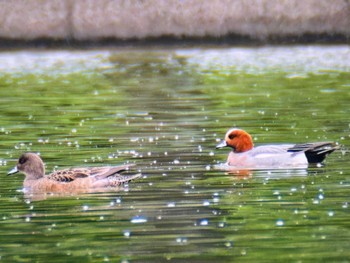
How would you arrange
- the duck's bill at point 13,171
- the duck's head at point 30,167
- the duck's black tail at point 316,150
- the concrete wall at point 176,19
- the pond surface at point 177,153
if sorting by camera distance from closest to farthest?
the pond surface at point 177,153 < the duck's head at point 30,167 < the duck's bill at point 13,171 < the duck's black tail at point 316,150 < the concrete wall at point 176,19

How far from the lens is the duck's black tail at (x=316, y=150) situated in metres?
14.2

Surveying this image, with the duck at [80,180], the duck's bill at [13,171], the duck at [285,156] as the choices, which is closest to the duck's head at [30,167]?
the duck's bill at [13,171]

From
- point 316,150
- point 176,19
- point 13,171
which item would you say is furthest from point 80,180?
point 176,19

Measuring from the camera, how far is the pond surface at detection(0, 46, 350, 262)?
9.77 m

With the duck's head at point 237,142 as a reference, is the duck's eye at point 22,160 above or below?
above

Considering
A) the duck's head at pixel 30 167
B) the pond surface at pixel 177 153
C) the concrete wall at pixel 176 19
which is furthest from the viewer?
the concrete wall at pixel 176 19

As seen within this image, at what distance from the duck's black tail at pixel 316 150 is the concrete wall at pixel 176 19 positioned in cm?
1811

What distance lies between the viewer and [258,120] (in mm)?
18484

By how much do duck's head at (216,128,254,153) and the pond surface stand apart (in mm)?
247

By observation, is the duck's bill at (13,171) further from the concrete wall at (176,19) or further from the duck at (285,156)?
the concrete wall at (176,19)

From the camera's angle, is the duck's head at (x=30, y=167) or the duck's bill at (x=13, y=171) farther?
the duck's bill at (x=13, y=171)

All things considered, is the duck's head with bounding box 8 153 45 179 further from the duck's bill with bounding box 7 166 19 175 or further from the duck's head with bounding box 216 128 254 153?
the duck's head with bounding box 216 128 254 153

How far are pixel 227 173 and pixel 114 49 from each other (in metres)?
19.7

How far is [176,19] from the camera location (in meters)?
32.4
